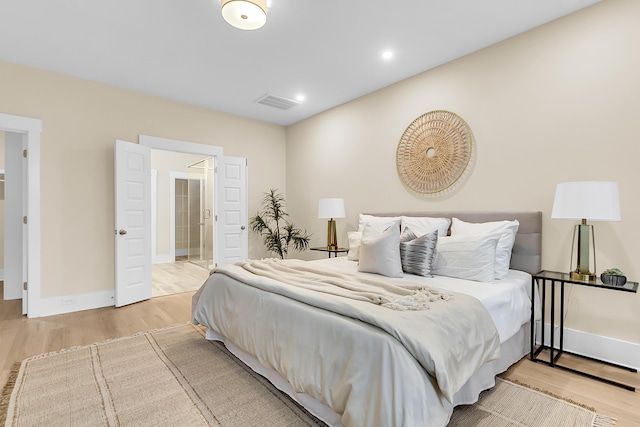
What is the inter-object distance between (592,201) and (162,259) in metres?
7.57

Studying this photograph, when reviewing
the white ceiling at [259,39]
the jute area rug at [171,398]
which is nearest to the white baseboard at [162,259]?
the white ceiling at [259,39]

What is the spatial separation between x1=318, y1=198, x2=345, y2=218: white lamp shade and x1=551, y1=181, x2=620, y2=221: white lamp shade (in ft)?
8.19

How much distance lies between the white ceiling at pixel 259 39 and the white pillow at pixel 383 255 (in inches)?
71.3

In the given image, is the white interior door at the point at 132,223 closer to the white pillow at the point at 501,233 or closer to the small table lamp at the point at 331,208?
the small table lamp at the point at 331,208

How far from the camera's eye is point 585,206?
2.16 metres

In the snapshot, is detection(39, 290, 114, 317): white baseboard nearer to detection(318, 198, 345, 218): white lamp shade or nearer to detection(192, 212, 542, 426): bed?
detection(192, 212, 542, 426): bed

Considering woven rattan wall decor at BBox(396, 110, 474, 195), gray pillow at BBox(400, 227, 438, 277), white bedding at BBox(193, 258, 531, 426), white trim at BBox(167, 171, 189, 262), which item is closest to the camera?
white bedding at BBox(193, 258, 531, 426)

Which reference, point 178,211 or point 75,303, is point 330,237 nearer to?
point 75,303

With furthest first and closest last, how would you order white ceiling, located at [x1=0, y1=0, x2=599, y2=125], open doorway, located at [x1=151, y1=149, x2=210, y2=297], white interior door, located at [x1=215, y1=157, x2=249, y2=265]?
open doorway, located at [x1=151, y1=149, x2=210, y2=297] → white interior door, located at [x1=215, y1=157, x2=249, y2=265] → white ceiling, located at [x1=0, y1=0, x2=599, y2=125]

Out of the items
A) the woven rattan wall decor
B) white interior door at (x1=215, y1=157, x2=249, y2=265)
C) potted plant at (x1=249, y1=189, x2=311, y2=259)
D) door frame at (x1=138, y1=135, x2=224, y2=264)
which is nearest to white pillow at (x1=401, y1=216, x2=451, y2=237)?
the woven rattan wall decor

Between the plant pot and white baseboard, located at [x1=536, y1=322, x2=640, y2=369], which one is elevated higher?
the plant pot

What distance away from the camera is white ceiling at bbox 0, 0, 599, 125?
8.24 feet

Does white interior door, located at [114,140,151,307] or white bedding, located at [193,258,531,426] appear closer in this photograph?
white bedding, located at [193,258,531,426]

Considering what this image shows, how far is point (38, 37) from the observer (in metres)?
2.92
